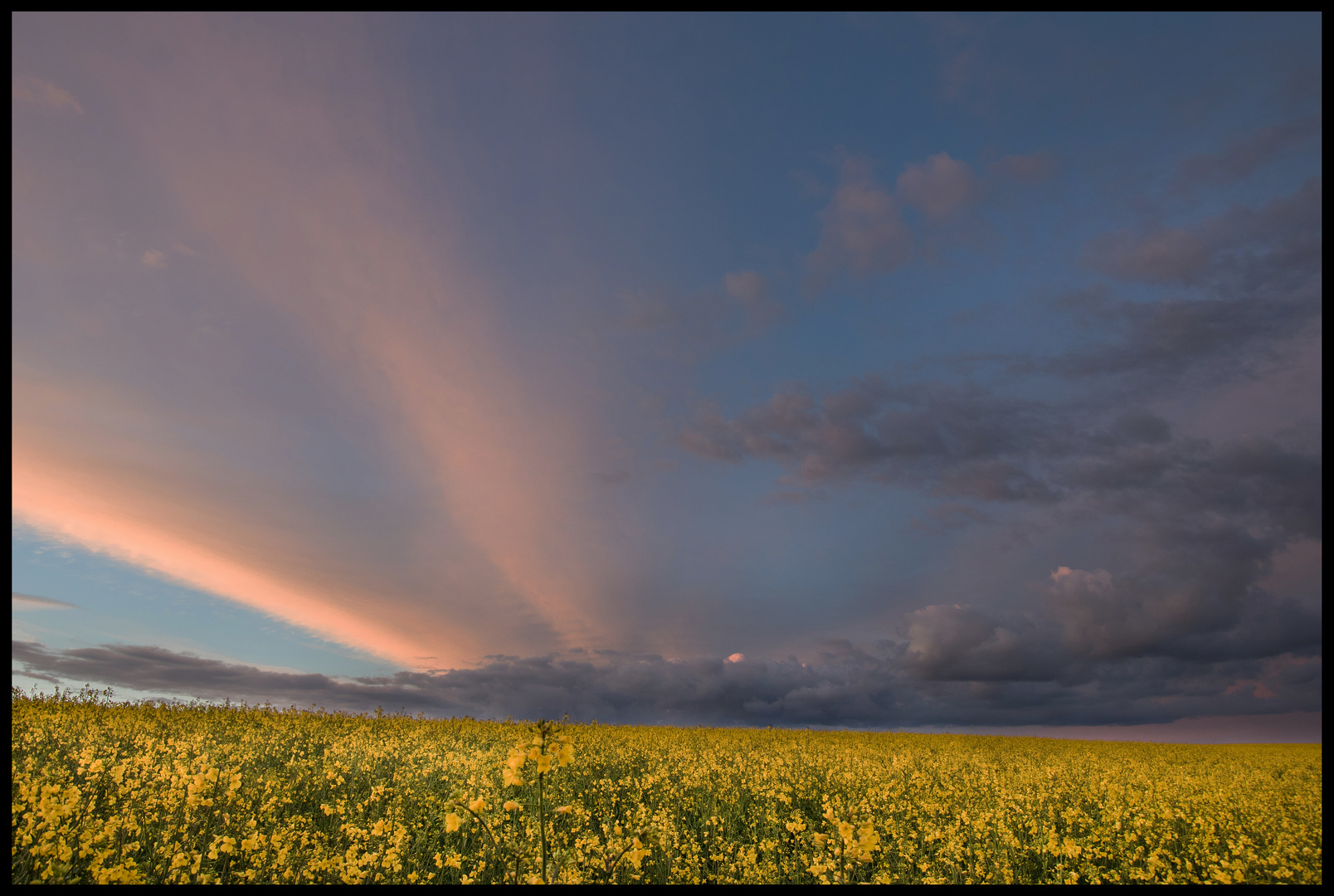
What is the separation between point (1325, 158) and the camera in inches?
122

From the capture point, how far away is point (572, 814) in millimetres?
9258

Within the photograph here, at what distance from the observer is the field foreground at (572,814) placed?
Result: 251 inches

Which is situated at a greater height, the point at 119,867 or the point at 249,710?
the point at 119,867

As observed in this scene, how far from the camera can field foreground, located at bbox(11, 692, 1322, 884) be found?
6387 millimetres

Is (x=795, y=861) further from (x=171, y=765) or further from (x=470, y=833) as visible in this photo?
(x=171, y=765)

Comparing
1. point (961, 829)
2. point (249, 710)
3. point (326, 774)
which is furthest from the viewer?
point (249, 710)

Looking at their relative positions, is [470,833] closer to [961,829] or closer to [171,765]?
[171,765]

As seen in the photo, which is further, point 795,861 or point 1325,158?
point 795,861
